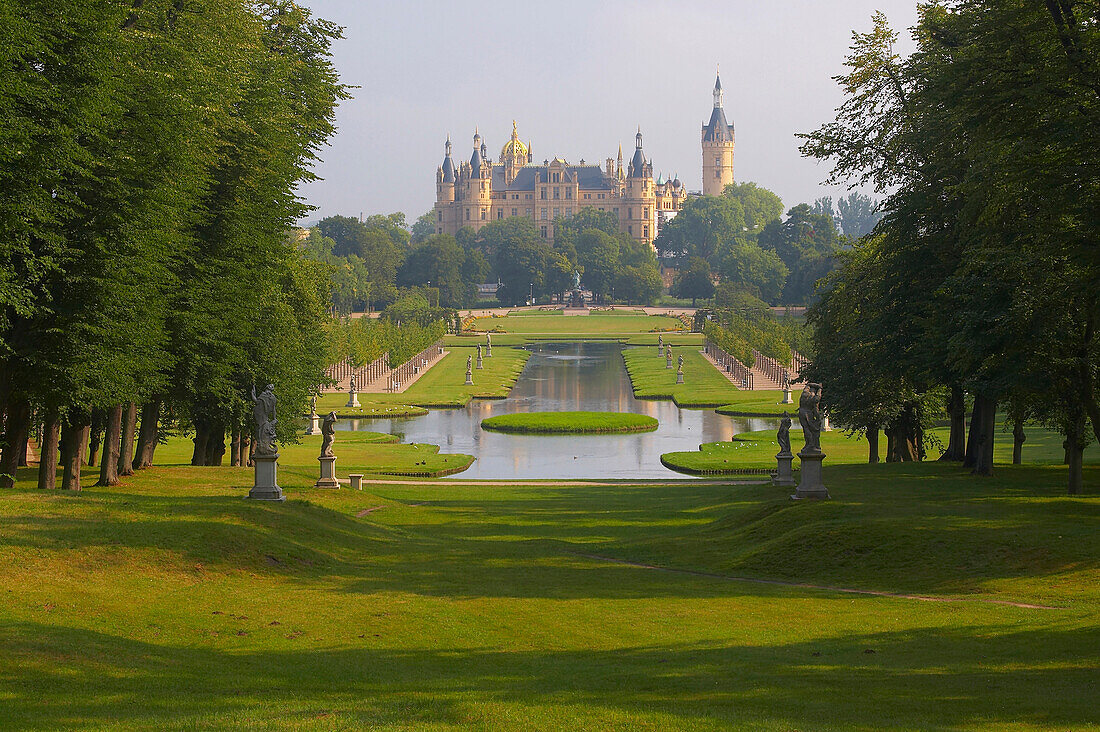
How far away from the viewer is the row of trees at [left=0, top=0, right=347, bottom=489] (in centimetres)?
2091

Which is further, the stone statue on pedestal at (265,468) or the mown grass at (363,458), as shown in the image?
the mown grass at (363,458)

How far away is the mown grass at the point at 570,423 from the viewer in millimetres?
57312

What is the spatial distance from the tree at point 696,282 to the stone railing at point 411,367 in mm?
70987

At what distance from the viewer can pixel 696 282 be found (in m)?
178

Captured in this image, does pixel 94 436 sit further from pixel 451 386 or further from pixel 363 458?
pixel 451 386

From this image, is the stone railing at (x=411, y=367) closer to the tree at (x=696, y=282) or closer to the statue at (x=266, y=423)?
the statue at (x=266, y=423)

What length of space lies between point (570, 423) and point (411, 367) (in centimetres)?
3596

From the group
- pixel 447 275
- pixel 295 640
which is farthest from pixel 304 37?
pixel 447 275

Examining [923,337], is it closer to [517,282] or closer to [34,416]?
[34,416]

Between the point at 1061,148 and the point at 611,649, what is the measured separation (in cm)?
1299

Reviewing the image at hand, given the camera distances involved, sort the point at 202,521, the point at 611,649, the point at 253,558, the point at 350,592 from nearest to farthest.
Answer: the point at 611,649 < the point at 350,592 < the point at 253,558 < the point at 202,521

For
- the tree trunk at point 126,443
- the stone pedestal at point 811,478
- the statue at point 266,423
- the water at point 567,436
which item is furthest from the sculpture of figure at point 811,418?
the tree trunk at point 126,443

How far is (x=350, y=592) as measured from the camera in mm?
16594

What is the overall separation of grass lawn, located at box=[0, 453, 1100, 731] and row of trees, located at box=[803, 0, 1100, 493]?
3.35 m
